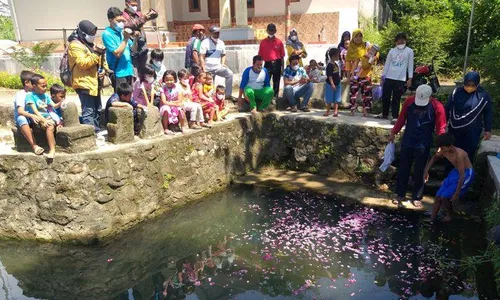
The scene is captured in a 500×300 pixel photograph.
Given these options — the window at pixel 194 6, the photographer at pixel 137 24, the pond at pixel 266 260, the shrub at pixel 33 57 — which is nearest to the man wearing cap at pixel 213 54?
→ the photographer at pixel 137 24

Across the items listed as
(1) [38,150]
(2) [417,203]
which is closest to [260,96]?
(2) [417,203]

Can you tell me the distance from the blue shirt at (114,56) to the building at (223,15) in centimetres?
744

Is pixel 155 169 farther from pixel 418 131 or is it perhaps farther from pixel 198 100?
pixel 418 131

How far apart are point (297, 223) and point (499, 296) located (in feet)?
8.45

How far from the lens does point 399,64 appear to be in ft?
22.3

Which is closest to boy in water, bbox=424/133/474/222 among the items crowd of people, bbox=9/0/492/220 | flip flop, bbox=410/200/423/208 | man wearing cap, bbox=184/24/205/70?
crowd of people, bbox=9/0/492/220

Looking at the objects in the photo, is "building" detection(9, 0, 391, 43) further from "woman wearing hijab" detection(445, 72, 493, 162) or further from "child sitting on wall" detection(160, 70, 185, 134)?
"woman wearing hijab" detection(445, 72, 493, 162)

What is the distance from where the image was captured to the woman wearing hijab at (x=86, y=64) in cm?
557

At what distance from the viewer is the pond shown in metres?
4.21

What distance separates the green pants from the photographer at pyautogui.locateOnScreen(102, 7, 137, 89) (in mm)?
2416

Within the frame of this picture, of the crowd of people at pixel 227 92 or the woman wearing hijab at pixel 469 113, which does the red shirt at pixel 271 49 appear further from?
the woman wearing hijab at pixel 469 113

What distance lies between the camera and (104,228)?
5.30 metres

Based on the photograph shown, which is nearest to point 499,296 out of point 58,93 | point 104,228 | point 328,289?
point 328,289

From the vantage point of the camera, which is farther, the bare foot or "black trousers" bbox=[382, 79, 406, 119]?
"black trousers" bbox=[382, 79, 406, 119]
